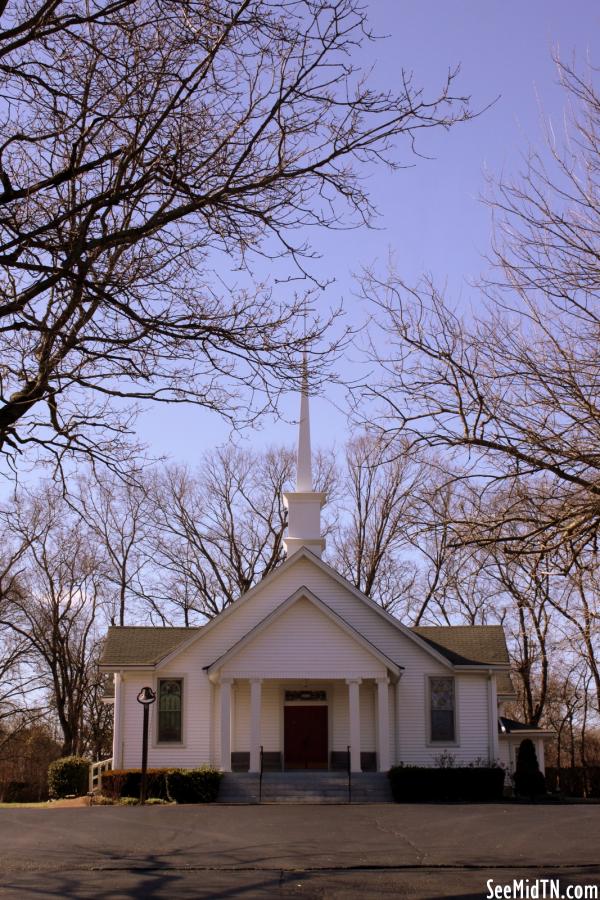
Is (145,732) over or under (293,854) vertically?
over

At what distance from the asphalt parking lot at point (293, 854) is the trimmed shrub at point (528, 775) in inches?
415

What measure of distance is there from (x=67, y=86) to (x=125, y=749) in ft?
78.8

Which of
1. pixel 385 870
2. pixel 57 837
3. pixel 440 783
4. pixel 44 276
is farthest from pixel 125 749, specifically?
pixel 44 276

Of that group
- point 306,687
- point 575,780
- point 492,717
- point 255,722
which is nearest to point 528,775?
point 492,717

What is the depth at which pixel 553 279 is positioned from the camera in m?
10.8

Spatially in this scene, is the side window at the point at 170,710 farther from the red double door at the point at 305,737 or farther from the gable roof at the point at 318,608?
the red double door at the point at 305,737

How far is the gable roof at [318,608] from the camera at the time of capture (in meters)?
29.1

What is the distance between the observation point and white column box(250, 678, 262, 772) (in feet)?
93.1

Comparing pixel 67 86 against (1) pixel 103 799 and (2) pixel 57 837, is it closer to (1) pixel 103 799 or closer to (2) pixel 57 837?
(2) pixel 57 837

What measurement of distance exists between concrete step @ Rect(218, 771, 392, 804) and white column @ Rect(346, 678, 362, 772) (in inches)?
14.3

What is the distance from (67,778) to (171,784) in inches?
233

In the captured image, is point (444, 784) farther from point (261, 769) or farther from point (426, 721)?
point (261, 769)

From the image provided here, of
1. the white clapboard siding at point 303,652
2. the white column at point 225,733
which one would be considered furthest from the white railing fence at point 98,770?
the white clapboard siding at point 303,652

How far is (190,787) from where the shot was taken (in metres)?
26.3
